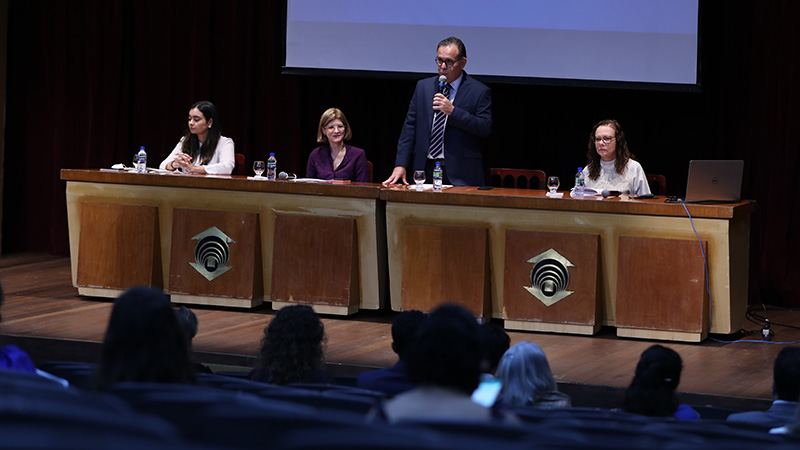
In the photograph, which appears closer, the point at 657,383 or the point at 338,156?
the point at 657,383

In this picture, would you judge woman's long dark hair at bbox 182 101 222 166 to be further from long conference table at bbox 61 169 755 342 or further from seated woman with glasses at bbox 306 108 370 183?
seated woman with glasses at bbox 306 108 370 183

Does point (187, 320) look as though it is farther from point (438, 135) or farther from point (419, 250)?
point (438, 135)

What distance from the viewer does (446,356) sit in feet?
5.92

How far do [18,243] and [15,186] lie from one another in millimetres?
470

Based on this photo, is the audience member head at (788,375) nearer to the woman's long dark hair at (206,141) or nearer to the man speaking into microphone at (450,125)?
the man speaking into microphone at (450,125)

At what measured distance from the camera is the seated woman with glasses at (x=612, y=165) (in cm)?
563

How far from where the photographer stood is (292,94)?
743 cm

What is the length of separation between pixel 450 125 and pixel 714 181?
159 cm

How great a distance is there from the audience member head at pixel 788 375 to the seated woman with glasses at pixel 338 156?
364cm

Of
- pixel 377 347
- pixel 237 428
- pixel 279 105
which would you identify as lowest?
pixel 377 347

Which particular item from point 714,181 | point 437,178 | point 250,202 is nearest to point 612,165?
point 714,181

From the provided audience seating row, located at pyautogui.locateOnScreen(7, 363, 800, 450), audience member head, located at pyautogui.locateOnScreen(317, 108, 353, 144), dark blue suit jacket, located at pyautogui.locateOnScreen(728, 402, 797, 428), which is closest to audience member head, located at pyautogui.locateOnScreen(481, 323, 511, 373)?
dark blue suit jacket, located at pyautogui.locateOnScreen(728, 402, 797, 428)

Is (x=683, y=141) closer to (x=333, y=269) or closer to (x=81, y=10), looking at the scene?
(x=333, y=269)

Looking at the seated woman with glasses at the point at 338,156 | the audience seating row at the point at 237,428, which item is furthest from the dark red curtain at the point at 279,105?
the audience seating row at the point at 237,428
